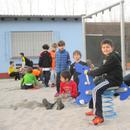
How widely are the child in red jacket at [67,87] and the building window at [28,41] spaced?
13.5 m

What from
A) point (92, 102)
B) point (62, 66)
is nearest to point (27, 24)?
point (62, 66)

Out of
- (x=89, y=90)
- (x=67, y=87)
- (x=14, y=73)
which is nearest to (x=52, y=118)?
(x=89, y=90)

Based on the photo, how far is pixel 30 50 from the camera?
78.8 ft

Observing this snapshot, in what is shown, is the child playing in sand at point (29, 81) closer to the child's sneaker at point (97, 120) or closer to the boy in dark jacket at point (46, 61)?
the boy in dark jacket at point (46, 61)

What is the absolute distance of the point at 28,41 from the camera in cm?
2389

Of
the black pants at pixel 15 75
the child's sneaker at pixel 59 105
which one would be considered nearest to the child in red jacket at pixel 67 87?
the child's sneaker at pixel 59 105

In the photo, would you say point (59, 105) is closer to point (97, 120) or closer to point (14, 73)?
point (97, 120)

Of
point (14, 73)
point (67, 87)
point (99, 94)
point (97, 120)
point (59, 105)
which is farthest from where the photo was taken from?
point (14, 73)

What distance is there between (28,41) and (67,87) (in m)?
13.9

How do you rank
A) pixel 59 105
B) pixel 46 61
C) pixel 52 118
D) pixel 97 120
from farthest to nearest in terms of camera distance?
pixel 46 61, pixel 59 105, pixel 52 118, pixel 97 120

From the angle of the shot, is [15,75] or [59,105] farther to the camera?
[15,75]

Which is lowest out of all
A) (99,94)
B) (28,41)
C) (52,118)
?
(52,118)

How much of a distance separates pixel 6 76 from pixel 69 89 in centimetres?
1368

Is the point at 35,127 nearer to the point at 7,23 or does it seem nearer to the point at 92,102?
the point at 92,102
